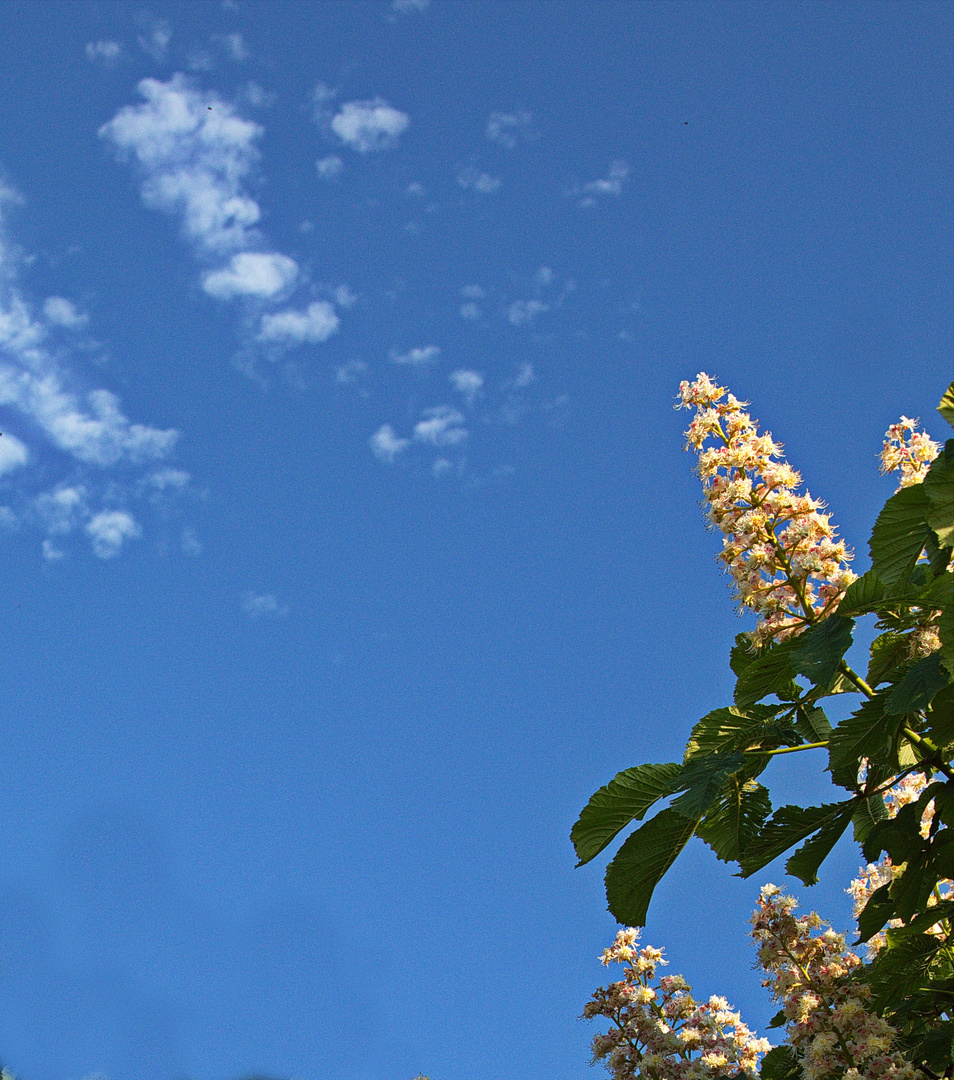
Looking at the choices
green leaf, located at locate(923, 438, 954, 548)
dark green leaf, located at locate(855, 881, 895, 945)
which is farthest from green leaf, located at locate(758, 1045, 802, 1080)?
green leaf, located at locate(923, 438, 954, 548)

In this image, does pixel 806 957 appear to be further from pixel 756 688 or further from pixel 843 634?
pixel 843 634

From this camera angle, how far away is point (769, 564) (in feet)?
13.3

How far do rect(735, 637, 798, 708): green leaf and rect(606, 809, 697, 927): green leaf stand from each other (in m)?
0.46

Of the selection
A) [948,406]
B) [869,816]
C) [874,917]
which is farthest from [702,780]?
[874,917]

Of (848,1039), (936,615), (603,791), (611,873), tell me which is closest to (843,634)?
(936,615)

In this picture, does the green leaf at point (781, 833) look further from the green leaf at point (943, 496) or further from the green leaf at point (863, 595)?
the green leaf at point (943, 496)

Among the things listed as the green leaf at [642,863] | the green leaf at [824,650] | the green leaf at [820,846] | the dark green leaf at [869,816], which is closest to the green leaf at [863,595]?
the green leaf at [824,650]

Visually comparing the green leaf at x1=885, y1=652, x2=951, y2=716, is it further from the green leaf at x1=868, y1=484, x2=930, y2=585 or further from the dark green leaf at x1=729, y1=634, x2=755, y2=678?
the dark green leaf at x1=729, y1=634, x2=755, y2=678

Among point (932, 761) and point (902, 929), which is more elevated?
point (932, 761)

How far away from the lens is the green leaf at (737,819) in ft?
11.9

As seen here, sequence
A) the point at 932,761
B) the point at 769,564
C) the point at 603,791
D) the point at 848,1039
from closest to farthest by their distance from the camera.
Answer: the point at 603,791
the point at 932,761
the point at 769,564
the point at 848,1039

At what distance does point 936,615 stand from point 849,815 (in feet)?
2.98

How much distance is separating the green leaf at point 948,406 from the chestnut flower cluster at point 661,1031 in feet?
12.3

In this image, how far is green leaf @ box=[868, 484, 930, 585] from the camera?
3131 millimetres
